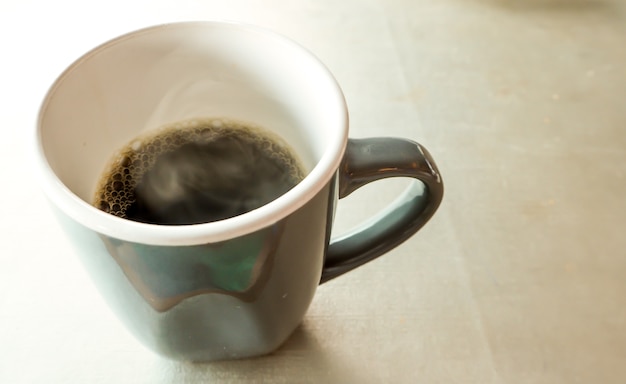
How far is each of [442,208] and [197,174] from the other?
0.20m

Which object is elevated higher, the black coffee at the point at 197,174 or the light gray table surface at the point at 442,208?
the black coffee at the point at 197,174

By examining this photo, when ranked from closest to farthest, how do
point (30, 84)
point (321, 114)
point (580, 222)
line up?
point (321, 114) < point (580, 222) < point (30, 84)

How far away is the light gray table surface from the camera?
36 centimetres

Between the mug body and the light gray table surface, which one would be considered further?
the light gray table surface

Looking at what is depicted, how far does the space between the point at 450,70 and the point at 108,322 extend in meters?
0.42

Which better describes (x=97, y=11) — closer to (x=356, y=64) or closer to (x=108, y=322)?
(x=356, y=64)

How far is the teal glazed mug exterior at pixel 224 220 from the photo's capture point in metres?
0.24

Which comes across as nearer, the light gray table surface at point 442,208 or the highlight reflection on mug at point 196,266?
the highlight reflection on mug at point 196,266

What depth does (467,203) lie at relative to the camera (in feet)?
1.52

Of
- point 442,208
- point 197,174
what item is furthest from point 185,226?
point 442,208

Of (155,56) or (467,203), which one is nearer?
(155,56)

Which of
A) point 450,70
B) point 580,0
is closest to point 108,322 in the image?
point 450,70

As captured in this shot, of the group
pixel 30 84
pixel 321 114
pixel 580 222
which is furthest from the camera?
pixel 30 84

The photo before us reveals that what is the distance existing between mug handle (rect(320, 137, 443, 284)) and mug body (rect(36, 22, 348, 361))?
0.06ft
